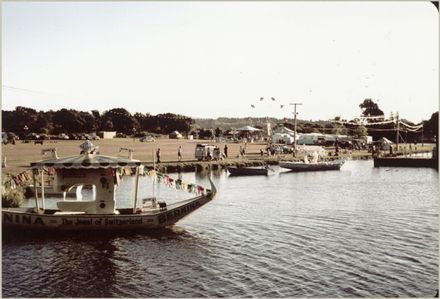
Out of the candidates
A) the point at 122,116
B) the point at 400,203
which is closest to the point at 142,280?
the point at 400,203

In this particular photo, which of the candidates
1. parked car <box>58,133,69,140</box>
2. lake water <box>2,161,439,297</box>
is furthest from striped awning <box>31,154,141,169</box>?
parked car <box>58,133,69,140</box>

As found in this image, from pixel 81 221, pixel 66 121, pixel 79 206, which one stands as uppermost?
pixel 66 121

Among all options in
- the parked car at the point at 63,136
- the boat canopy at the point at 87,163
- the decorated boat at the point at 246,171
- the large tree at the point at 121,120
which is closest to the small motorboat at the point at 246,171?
the decorated boat at the point at 246,171

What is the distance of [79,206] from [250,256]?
1171 cm

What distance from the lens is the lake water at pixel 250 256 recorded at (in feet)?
70.2

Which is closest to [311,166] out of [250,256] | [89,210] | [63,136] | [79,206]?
[89,210]

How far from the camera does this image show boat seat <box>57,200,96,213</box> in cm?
3081

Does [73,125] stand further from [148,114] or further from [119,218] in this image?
[119,218]

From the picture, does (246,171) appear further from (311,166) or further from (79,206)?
(79,206)

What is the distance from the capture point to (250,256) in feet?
84.6

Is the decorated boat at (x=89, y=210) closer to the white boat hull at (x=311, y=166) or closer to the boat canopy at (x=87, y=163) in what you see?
the boat canopy at (x=87, y=163)

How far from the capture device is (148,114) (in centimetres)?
15112

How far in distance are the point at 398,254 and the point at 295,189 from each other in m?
26.6

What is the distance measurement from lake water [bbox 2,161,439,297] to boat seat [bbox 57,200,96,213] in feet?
6.33
